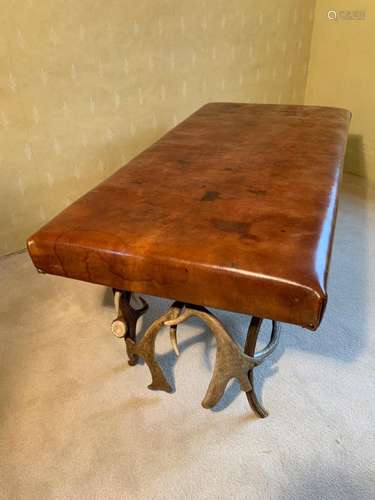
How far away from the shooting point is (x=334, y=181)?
1.04 m

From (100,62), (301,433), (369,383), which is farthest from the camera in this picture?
(100,62)

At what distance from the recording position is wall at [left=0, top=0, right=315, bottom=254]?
1.45 m

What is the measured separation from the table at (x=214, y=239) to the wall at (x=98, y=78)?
551 millimetres

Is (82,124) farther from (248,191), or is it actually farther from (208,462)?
(208,462)

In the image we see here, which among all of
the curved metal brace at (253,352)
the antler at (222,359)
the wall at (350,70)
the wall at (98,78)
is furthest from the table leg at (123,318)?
the wall at (350,70)

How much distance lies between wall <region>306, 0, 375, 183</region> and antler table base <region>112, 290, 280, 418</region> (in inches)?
60.7

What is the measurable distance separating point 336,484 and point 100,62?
1549mm

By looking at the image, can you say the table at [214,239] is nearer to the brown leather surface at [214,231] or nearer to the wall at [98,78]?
the brown leather surface at [214,231]

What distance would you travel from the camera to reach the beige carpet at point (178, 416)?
883 millimetres

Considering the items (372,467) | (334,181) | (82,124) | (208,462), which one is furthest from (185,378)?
(82,124)

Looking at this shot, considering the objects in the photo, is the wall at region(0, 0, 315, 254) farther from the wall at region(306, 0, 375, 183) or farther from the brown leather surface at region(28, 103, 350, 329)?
the brown leather surface at region(28, 103, 350, 329)

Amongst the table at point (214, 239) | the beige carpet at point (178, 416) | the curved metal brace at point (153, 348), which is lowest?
the beige carpet at point (178, 416)

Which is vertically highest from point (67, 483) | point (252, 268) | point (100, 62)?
point (100, 62)

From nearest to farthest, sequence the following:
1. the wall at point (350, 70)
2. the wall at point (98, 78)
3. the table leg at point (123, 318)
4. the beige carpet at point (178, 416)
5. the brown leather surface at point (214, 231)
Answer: the brown leather surface at point (214, 231) < the beige carpet at point (178, 416) < the table leg at point (123, 318) < the wall at point (98, 78) < the wall at point (350, 70)
